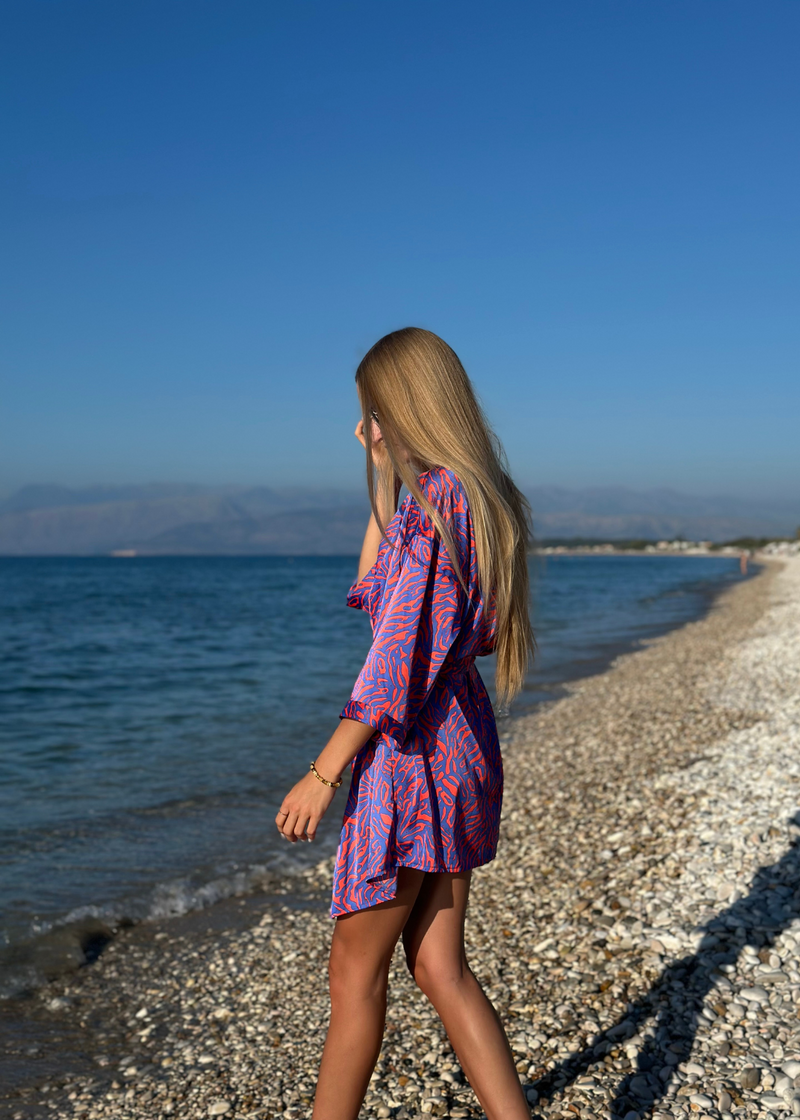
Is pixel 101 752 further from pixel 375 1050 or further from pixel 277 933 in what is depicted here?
pixel 375 1050

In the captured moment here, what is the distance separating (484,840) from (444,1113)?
142 cm

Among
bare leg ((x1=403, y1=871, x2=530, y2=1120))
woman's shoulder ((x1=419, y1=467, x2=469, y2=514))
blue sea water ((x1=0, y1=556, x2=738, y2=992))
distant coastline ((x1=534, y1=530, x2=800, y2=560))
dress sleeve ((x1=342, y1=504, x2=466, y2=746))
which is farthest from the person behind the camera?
distant coastline ((x1=534, y1=530, x2=800, y2=560))

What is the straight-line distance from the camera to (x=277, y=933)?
16.4ft

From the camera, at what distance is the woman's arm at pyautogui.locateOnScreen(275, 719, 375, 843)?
1.97 metres

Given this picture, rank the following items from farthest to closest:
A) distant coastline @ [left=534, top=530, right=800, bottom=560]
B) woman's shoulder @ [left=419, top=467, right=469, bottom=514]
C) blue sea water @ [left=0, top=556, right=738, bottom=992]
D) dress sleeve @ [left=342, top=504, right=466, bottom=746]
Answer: distant coastline @ [left=534, top=530, right=800, bottom=560] → blue sea water @ [left=0, top=556, right=738, bottom=992] → woman's shoulder @ [left=419, top=467, right=469, bottom=514] → dress sleeve @ [left=342, top=504, right=466, bottom=746]

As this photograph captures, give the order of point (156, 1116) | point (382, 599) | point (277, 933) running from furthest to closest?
point (277, 933) → point (156, 1116) → point (382, 599)

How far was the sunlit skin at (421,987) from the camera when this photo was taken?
6.87ft

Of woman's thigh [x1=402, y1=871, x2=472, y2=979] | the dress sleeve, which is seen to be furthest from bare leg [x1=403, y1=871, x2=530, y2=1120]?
the dress sleeve

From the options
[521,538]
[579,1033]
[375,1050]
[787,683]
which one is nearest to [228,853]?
[579,1033]

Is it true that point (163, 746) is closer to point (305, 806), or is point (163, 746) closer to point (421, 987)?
point (421, 987)

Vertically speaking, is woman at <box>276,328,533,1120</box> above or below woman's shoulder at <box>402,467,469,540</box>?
below

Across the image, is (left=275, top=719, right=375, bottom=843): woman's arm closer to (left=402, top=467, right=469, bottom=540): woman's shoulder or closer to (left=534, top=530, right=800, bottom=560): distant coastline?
(left=402, top=467, right=469, bottom=540): woman's shoulder

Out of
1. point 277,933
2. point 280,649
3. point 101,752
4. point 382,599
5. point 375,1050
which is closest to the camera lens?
point 382,599

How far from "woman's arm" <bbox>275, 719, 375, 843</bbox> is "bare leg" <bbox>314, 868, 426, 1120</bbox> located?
268 mm
